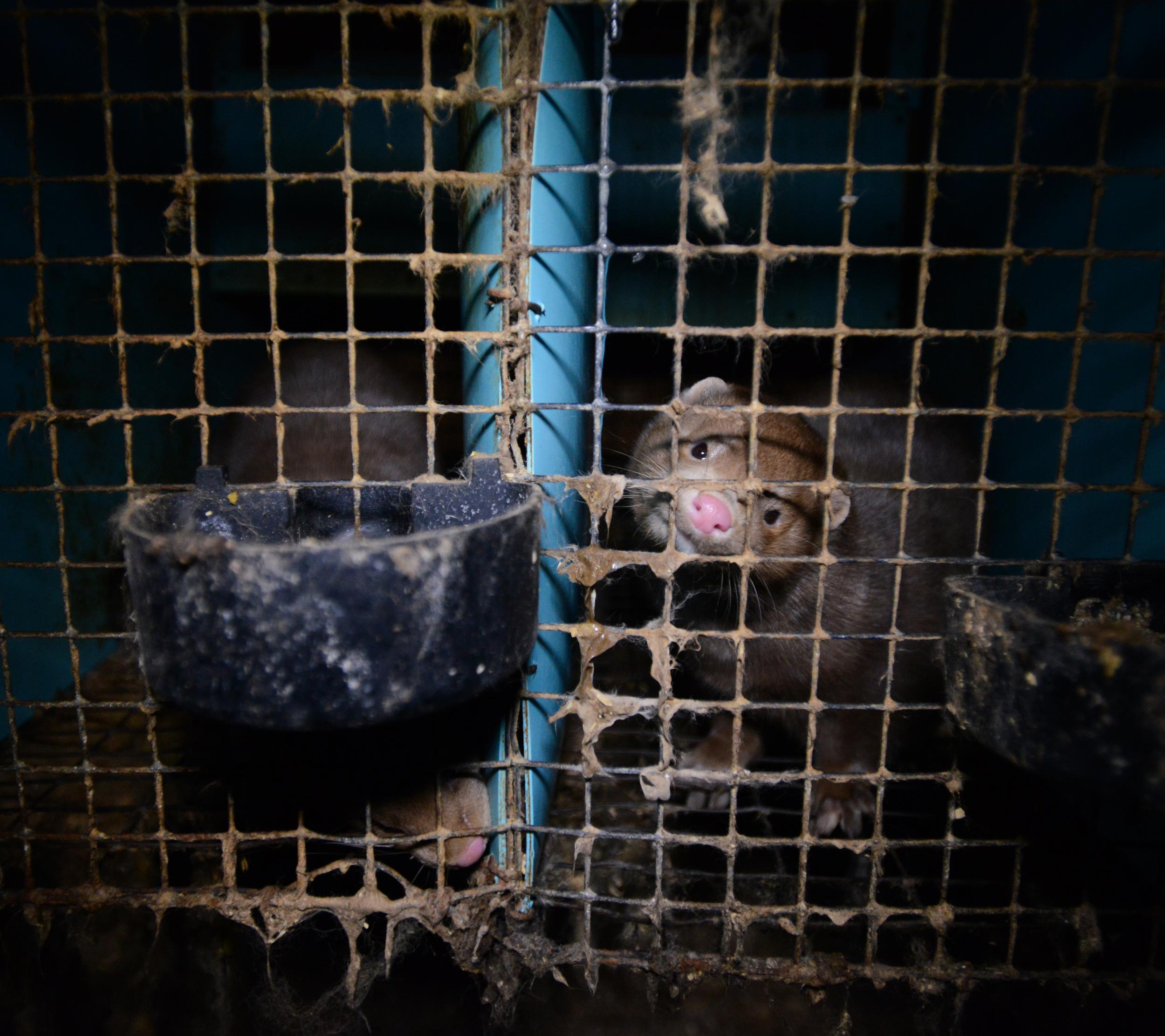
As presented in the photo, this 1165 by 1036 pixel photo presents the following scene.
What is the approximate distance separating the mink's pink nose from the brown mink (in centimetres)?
12

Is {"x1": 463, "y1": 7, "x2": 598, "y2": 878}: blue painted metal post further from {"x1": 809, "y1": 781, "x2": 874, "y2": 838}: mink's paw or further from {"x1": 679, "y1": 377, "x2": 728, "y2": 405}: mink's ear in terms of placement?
{"x1": 809, "y1": 781, "x2": 874, "y2": 838}: mink's paw

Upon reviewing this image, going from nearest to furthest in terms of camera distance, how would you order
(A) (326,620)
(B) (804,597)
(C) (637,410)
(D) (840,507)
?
(A) (326,620) < (C) (637,410) < (D) (840,507) < (B) (804,597)

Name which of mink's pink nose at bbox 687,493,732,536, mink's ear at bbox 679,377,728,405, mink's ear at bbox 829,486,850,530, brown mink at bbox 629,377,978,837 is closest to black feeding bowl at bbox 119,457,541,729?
mink's pink nose at bbox 687,493,732,536

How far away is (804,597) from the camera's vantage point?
1.71 metres

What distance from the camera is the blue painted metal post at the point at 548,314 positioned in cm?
106

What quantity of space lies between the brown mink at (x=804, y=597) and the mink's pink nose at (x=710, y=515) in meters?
0.12

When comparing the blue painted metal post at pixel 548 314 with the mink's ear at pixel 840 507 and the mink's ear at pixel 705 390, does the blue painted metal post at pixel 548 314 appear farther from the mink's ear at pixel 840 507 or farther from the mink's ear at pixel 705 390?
the mink's ear at pixel 840 507

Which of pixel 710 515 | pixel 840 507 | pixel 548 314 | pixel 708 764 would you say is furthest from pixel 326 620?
pixel 708 764

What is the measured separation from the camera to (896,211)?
2410 mm

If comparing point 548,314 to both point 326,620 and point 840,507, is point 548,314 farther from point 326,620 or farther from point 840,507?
point 840,507

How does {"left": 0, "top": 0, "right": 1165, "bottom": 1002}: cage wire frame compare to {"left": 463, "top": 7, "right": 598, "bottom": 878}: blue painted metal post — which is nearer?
{"left": 0, "top": 0, "right": 1165, "bottom": 1002}: cage wire frame

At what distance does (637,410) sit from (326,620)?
1.71 ft

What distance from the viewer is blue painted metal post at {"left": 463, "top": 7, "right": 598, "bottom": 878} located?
3.49ft

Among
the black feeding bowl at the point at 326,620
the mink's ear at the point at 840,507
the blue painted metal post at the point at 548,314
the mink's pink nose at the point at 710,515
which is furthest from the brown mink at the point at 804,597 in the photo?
the black feeding bowl at the point at 326,620
